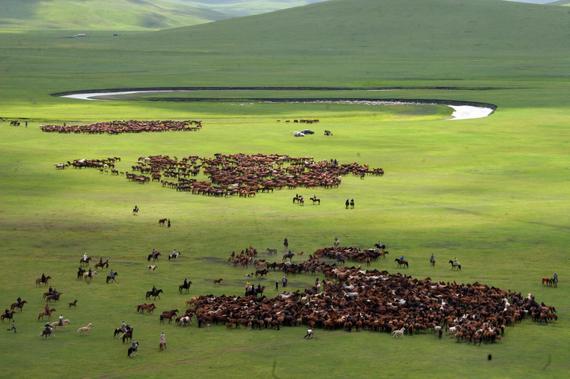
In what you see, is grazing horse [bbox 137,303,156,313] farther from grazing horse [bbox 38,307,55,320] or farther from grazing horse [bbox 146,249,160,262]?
grazing horse [bbox 146,249,160,262]

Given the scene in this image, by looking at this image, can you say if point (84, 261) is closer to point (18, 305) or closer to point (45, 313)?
point (18, 305)

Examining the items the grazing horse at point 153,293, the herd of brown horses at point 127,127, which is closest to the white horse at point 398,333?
the grazing horse at point 153,293

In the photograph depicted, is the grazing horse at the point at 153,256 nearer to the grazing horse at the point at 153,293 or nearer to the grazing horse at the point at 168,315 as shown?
the grazing horse at the point at 153,293

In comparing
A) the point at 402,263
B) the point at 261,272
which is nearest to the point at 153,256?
the point at 261,272

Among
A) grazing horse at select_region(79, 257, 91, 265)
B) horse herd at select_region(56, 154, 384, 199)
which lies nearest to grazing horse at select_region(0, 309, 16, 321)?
grazing horse at select_region(79, 257, 91, 265)

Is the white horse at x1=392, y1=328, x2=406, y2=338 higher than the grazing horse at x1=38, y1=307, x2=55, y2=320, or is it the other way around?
the grazing horse at x1=38, y1=307, x2=55, y2=320

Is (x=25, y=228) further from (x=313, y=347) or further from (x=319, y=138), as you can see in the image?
(x=319, y=138)
